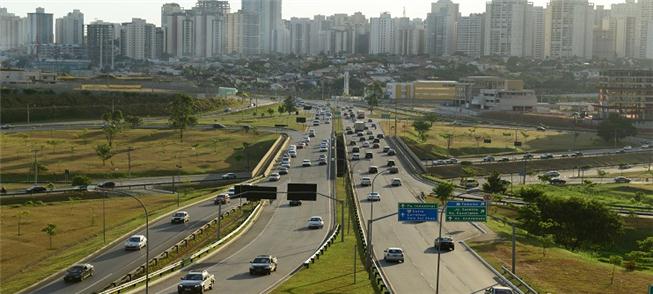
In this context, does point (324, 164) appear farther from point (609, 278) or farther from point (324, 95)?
point (324, 95)

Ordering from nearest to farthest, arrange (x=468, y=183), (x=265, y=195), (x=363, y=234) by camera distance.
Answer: (x=363, y=234)
(x=265, y=195)
(x=468, y=183)

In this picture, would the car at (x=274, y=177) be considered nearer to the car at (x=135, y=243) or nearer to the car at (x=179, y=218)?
the car at (x=179, y=218)

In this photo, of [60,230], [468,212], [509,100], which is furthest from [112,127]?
[509,100]

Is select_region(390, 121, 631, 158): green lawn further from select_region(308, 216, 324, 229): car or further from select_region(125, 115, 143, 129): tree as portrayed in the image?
select_region(308, 216, 324, 229): car

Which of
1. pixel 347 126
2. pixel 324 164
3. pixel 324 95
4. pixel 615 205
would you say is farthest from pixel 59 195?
pixel 324 95

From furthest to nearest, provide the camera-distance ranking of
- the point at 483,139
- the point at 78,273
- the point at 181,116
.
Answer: the point at 483,139 → the point at 181,116 → the point at 78,273

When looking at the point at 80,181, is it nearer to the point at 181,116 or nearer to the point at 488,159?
the point at 181,116
